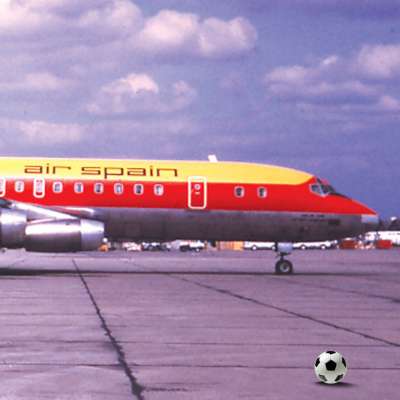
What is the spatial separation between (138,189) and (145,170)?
0.87 metres

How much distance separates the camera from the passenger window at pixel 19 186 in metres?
34.4

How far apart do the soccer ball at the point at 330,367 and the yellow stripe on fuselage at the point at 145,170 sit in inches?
1036

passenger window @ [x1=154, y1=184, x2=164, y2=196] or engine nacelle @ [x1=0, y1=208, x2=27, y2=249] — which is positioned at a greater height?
passenger window @ [x1=154, y1=184, x2=164, y2=196]

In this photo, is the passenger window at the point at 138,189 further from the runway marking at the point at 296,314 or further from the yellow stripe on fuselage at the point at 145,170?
the runway marking at the point at 296,314

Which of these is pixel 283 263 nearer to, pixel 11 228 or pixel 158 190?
pixel 158 190

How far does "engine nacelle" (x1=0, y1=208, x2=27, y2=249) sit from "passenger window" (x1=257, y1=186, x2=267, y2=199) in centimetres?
925

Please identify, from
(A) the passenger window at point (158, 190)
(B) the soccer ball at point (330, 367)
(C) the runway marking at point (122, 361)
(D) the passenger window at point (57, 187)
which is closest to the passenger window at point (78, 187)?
(D) the passenger window at point (57, 187)

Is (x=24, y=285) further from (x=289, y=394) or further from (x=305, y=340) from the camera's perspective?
(x=289, y=394)

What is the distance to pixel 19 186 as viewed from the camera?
1355 inches

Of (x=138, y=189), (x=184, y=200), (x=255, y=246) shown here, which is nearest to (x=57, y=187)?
(x=138, y=189)

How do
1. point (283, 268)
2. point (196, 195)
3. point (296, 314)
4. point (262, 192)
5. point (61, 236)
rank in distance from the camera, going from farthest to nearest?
1. point (283, 268)
2. point (262, 192)
3. point (196, 195)
4. point (61, 236)
5. point (296, 314)

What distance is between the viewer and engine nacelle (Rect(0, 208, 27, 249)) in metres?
31.2

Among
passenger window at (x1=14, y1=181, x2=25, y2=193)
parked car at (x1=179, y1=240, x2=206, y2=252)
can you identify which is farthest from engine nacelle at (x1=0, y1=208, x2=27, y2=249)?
parked car at (x1=179, y1=240, x2=206, y2=252)

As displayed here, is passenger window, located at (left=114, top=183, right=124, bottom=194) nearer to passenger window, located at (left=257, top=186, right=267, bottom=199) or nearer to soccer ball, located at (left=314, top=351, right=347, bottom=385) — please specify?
passenger window, located at (left=257, top=186, right=267, bottom=199)
